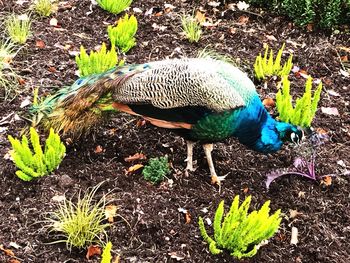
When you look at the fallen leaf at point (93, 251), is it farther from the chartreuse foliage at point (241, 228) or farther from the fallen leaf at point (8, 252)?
the chartreuse foliage at point (241, 228)

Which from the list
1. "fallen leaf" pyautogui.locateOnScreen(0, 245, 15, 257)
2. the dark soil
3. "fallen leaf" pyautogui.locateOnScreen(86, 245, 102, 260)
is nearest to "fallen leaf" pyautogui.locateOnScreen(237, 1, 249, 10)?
the dark soil

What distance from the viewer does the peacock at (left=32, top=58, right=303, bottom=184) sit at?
317 cm

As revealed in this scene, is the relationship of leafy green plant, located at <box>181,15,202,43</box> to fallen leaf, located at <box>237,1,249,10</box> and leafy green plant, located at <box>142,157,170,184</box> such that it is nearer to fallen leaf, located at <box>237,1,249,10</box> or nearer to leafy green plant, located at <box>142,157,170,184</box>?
fallen leaf, located at <box>237,1,249,10</box>

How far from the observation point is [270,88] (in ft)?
14.0

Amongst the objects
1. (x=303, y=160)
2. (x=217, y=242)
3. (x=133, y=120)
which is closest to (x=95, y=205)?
(x=217, y=242)

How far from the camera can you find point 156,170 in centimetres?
338

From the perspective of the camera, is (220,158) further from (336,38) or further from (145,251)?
(336,38)

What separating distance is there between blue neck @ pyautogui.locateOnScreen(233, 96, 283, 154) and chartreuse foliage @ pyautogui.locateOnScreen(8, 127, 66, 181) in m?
1.06

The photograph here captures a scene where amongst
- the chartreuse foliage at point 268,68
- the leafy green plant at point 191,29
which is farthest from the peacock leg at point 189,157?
the leafy green plant at point 191,29

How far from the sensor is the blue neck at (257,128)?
3230 mm

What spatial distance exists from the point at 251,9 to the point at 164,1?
862 millimetres

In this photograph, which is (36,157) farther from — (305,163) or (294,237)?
(305,163)

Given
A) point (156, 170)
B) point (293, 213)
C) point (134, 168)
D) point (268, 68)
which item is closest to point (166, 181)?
point (156, 170)

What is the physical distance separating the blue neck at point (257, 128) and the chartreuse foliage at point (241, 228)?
630 mm
